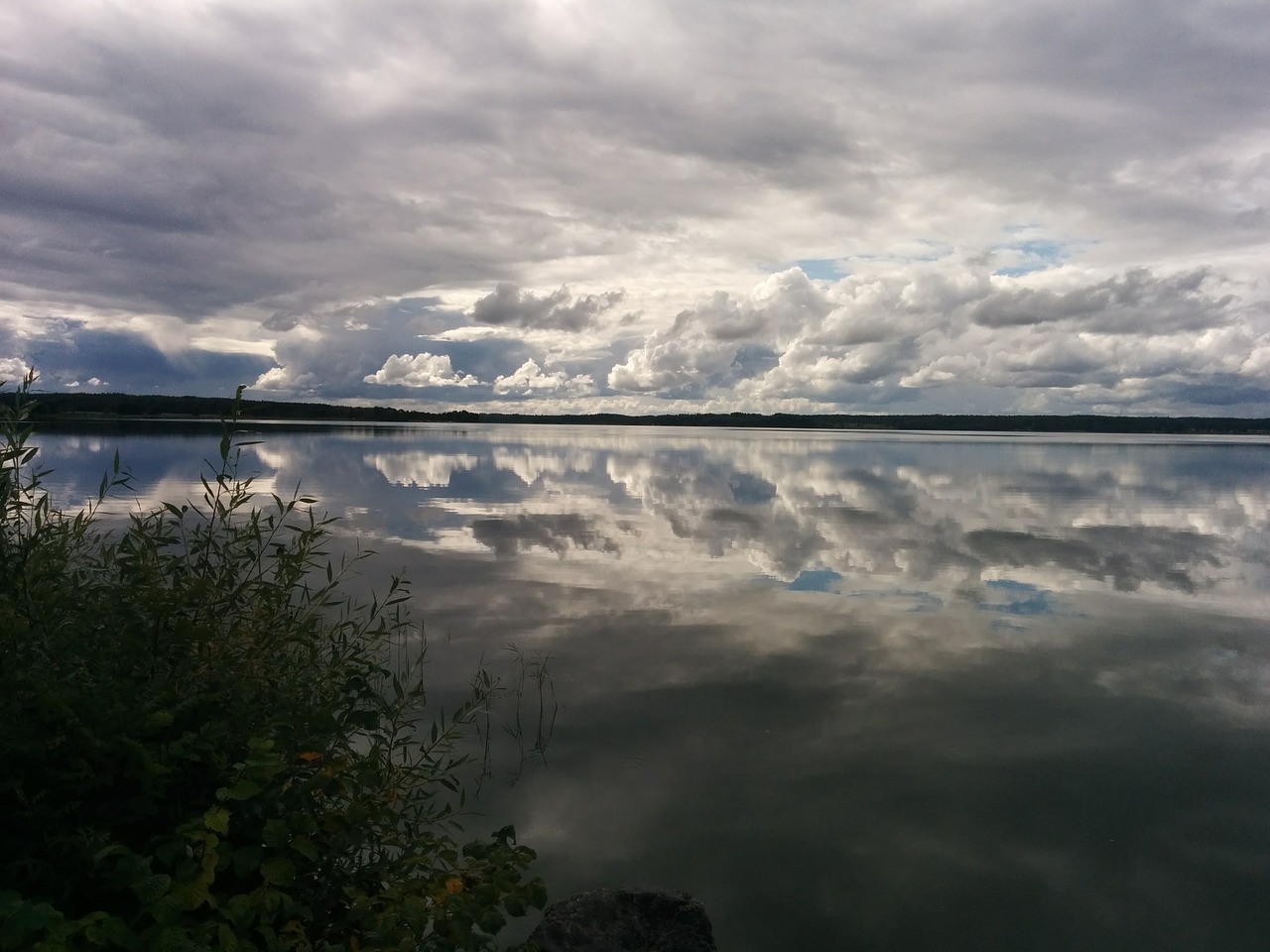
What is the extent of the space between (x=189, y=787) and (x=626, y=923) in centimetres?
319

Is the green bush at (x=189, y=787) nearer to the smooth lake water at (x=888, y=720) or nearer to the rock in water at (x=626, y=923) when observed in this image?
the rock in water at (x=626, y=923)

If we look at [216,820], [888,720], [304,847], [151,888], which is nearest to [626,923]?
[304,847]

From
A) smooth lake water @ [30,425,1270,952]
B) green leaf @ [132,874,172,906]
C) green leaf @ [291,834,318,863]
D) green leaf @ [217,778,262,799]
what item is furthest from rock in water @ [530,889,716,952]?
green leaf @ [132,874,172,906]

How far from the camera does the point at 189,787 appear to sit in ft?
14.3

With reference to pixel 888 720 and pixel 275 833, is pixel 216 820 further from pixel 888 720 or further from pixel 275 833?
pixel 888 720

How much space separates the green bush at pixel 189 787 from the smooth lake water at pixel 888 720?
286cm

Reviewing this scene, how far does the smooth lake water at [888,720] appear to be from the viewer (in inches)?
271

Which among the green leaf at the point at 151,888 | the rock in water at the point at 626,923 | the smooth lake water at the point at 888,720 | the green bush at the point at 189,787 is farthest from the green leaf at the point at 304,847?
the smooth lake water at the point at 888,720

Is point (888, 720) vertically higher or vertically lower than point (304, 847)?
lower

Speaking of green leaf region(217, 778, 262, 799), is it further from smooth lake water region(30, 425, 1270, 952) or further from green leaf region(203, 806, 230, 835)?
smooth lake water region(30, 425, 1270, 952)

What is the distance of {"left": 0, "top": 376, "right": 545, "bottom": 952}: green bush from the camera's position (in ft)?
12.2

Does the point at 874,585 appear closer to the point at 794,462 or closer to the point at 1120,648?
the point at 1120,648

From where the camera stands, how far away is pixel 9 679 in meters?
3.98

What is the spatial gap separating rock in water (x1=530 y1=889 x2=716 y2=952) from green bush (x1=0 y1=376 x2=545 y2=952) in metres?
1.21
